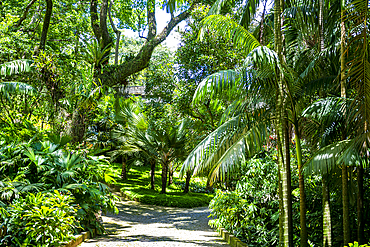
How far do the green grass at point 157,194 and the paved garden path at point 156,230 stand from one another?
115cm

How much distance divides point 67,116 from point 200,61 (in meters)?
5.07

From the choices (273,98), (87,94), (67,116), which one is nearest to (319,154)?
(273,98)

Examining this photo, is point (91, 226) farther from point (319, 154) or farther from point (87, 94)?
point (319, 154)

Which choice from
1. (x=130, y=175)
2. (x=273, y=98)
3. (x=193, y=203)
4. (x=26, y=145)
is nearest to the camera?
(x=273, y=98)

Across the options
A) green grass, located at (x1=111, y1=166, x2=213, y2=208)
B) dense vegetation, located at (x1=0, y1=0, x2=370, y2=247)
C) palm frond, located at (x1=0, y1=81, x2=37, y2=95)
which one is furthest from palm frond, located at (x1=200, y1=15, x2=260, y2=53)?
green grass, located at (x1=111, y1=166, x2=213, y2=208)

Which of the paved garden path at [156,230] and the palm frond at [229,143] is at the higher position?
the palm frond at [229,143]

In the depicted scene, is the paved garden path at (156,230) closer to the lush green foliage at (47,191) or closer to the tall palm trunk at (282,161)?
the lush green foliage at (47,191)

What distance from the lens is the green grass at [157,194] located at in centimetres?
1511

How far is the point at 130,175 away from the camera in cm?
2228

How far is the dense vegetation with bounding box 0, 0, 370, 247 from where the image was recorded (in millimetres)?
4609

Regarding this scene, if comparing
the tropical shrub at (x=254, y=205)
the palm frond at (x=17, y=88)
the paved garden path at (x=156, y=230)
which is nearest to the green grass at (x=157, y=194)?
the paved garden path at (x=156, y=230)

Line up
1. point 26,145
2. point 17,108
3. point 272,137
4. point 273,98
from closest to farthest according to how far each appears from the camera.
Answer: point 273,98 < point 26,145 < point 272,137 < point 17,108

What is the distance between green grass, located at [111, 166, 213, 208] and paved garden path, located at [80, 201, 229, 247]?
1153 mm

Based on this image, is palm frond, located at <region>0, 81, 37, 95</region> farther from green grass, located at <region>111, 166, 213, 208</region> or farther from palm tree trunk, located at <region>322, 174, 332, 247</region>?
green grass, located at <region>111, 166, 213, 208</region>
